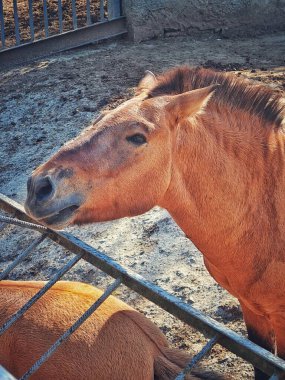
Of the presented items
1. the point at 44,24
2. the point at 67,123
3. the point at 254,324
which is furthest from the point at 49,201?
the point at 44,24

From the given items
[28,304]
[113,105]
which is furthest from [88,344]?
[113,105]

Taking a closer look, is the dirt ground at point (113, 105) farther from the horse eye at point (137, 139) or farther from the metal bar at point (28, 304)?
the horse eye at point (137, 139)

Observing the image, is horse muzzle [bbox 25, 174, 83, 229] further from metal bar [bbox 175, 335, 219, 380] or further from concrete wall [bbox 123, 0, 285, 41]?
concrete wall [bbox 123, 0, 285, 41]

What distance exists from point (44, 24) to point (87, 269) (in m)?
4.58

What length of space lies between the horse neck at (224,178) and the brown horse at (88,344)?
21.1 inches

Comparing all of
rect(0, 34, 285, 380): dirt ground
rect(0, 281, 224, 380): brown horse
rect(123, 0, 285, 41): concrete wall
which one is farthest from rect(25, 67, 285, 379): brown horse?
rect(123, 0, 285, 41): concrete wall

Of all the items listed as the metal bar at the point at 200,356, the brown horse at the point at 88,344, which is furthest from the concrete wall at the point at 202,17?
the metal bar at the point at 200,356

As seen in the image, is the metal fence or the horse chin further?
the horse chin

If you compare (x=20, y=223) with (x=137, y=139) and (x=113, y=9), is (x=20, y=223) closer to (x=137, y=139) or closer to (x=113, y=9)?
(x=137, y=139)

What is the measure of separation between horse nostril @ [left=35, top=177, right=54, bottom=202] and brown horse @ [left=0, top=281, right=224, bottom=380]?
2.72ft

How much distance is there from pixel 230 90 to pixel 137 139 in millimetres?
571

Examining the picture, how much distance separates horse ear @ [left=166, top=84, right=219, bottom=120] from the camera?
2592 millimetres

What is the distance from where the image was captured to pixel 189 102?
2.62m

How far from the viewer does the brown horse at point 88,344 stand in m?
2.85
